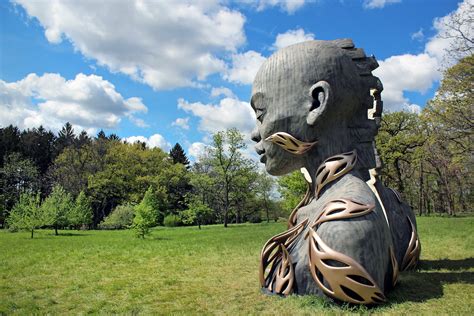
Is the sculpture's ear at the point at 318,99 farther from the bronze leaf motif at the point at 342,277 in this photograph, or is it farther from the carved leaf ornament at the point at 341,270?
the bronze leaf motif at the point at 342,277

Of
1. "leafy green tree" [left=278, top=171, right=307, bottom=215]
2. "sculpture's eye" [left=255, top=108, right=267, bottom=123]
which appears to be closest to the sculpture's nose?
"sculpture's eye" [left=255, top=108, right=267, bottom=123]

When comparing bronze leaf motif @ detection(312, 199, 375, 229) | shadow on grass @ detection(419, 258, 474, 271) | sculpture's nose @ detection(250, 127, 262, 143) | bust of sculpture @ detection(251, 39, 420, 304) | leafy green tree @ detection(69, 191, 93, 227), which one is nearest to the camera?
bust of sculpture @ detection(251, 39, 420, 304)

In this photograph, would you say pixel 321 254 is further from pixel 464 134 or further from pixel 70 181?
pixel 70 181

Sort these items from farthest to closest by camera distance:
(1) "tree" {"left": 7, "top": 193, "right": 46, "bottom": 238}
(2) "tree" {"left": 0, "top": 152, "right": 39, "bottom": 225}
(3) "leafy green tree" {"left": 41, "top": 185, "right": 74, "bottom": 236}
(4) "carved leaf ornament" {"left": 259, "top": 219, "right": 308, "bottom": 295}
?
(2) "tree" {"left": 0, "top": 152, "right": 39, "bottom": 225}
(3) "leafy green tree" {"left": 41, "top": 185, "right": 74, "bottom": 236}
(1) "tree" {"left": 7, "top": 193, "right": 46, "bottom": 238}
(4) "carved leaf ornament" {"left": 259, "top": 219, "right": 308, "bottom": 295}

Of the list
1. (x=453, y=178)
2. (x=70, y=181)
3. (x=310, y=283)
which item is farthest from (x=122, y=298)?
(x=70, y=181)

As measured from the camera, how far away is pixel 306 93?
6176mm

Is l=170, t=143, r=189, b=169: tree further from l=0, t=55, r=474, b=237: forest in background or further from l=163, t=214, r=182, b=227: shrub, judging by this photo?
l=163, t=214, r=182, b=227: shrub

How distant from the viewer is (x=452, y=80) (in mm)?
22172

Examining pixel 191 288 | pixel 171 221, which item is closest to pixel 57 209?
pixel 171 221

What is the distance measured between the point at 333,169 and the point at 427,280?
2.85 m

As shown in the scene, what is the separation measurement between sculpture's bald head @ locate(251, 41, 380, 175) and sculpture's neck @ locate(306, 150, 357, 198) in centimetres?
35

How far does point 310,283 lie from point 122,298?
3.41 m

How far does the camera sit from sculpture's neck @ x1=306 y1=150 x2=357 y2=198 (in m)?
6.08

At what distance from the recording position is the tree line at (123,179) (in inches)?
1463
